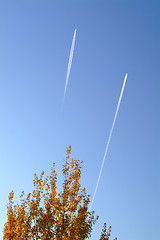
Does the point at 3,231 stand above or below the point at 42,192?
below

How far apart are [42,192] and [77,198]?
1.73 meters

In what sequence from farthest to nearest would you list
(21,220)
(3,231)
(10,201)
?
(10,201)
(3,231)
(21,220)

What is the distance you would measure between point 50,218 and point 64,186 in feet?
5.42

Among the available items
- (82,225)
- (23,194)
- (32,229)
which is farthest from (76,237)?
(23,194)

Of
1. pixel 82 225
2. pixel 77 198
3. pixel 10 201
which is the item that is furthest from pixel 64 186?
pixel 10 201

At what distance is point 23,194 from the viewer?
539 inches

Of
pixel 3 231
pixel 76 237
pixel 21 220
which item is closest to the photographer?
pixel 76 237

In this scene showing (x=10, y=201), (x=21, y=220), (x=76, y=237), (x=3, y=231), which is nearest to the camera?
(x=76, y=237)

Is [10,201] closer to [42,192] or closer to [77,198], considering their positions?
[42,192]

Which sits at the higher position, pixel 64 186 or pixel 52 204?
pixel 64 186

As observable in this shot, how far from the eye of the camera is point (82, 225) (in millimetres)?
12750

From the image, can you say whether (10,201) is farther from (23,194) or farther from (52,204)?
(52,204)

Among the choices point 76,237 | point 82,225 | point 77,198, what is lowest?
point 76,237

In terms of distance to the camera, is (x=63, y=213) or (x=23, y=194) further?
(x=23, y=194)
